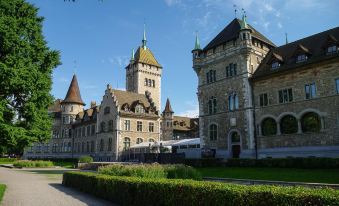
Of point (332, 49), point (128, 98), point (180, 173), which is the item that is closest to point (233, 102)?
point (332, 49)

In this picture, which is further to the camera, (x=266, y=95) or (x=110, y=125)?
(x=110, y=125)

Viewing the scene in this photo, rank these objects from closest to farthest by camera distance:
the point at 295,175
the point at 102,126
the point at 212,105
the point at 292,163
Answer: the point at 295,175 → the point at 292,163 → the point at 212,105 → the point at 102,126

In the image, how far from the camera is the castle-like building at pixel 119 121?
55.2 meters

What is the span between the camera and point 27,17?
23656 millimetres

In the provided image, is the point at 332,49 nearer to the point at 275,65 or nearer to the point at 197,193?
the point at 275,65

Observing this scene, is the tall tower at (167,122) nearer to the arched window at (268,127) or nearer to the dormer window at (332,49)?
the arched window at (268,127)

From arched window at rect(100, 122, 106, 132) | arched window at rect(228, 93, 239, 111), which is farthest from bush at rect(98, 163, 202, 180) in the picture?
arched window at rect(100, 122, 106, 132)

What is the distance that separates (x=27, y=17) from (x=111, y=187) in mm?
16673

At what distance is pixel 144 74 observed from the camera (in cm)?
7362

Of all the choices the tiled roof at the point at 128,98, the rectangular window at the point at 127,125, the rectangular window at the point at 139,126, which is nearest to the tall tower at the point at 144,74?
the tiled roof at the point at 128,98

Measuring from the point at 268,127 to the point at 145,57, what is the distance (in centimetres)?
4798

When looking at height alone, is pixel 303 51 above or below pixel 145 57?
below

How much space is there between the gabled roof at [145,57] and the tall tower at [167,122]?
443 inches

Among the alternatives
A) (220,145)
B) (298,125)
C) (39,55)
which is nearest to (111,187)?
(39,55)
